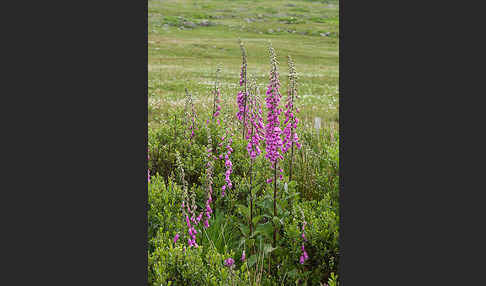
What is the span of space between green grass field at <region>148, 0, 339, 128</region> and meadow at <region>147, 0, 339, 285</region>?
0.8 inches

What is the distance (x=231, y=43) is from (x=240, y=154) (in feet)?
4.97

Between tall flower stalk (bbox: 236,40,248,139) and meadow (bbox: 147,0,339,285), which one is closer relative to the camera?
meadow (bbox: 147,0,339,285)

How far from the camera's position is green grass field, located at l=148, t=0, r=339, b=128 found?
4.18m

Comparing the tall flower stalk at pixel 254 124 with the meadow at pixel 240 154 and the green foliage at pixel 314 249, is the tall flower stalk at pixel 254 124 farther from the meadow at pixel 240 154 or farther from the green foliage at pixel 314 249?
the green foliage at pixel 314 249

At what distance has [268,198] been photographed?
3.83 m

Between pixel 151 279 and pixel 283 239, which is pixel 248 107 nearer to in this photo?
pixel 283 239

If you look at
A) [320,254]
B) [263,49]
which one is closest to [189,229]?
[320,254]

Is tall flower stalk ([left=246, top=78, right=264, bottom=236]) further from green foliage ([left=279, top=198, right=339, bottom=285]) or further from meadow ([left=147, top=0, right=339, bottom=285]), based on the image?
green foliage ([left=279, top=198, right=339, bottom=285])

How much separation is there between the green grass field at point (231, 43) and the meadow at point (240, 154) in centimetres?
2

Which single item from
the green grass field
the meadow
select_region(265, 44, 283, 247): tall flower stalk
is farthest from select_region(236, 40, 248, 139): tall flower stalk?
select_region(265, 44, 283, 247): tall flower stalk

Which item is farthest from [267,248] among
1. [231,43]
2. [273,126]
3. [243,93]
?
[231,43]

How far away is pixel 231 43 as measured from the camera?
5219mm

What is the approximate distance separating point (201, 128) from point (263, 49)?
6.06 feet

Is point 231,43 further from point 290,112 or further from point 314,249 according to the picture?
point 314,249
